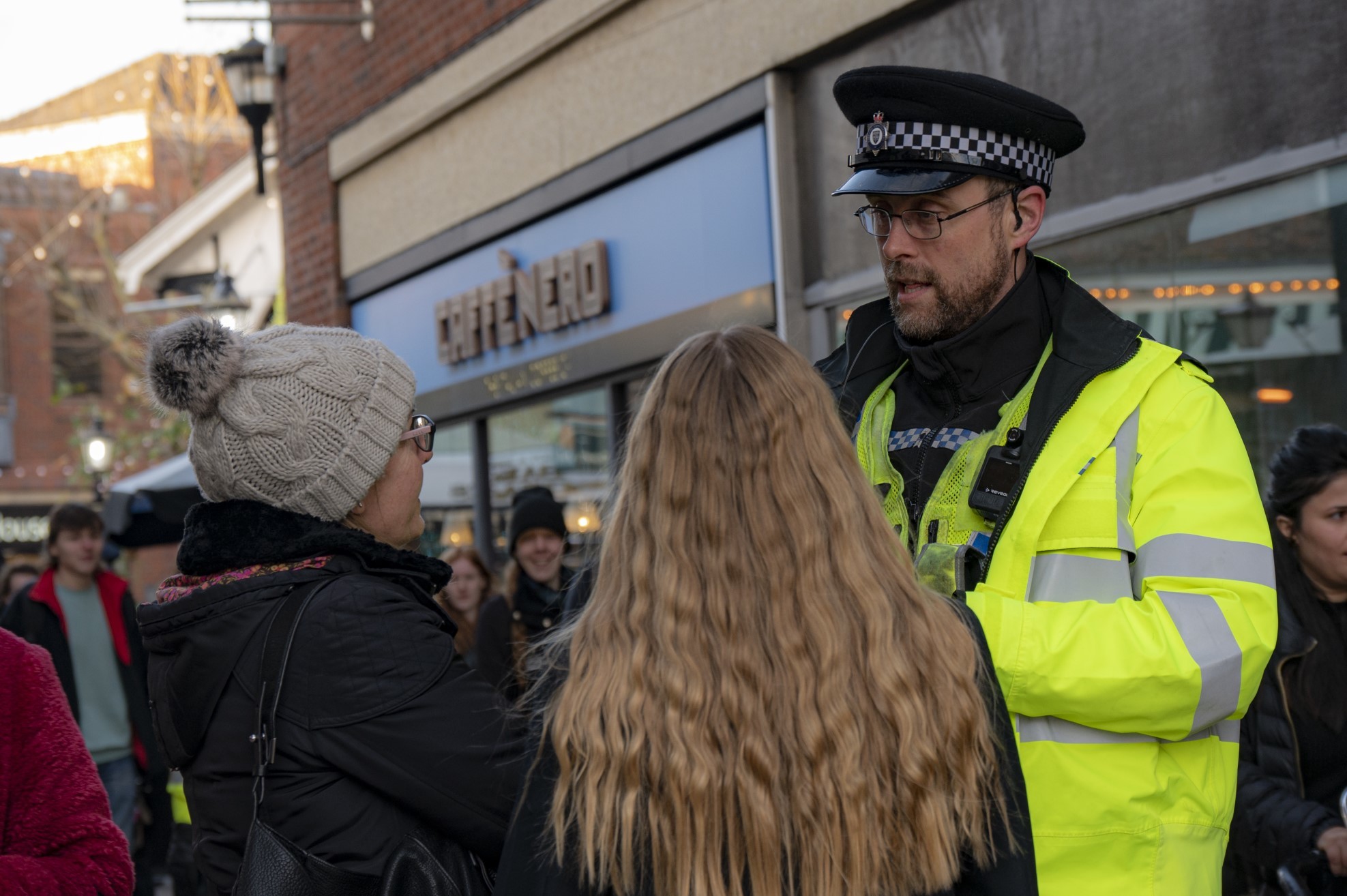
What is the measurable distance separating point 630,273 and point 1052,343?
5.65 meters

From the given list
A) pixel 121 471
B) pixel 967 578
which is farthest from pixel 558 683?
pixel 121 471

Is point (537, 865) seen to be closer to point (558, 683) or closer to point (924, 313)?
point (558, 683)

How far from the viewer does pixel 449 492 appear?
10.1 meters

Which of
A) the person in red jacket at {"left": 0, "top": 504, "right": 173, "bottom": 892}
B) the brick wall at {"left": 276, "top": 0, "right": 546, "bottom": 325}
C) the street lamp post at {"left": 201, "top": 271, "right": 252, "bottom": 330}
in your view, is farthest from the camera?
the street lamp post at {"left": 201, "top": 271, "right": 252, "bottom": 330}

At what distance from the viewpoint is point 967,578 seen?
2303mm

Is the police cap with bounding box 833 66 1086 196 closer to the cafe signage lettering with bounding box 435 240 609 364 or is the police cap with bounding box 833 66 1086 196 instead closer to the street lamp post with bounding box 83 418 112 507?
the cafe signage lettering with bounding box 435 240 609 364

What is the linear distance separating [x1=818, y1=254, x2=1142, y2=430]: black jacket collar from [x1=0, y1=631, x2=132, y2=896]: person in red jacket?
61.7 inches

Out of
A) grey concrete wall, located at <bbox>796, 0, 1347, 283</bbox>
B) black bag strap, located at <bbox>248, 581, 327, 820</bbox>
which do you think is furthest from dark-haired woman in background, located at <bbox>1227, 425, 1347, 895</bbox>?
black bag strap, located at <bbox>248, 581, 327, 820</bbox>

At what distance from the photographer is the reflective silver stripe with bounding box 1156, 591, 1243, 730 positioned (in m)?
2.08

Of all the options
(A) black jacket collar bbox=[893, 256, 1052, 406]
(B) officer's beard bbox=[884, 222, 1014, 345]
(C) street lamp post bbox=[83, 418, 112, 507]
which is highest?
(C) street lamp post bbox=[83, 418, 112, 507]

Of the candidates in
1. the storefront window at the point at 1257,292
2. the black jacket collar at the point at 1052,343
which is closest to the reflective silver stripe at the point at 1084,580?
the black jacket collar at the point at 1052,343

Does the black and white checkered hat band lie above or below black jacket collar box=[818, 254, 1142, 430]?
above

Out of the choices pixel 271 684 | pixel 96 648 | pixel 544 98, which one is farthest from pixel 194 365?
pixel 544 98

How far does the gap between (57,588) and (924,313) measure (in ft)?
20.5
